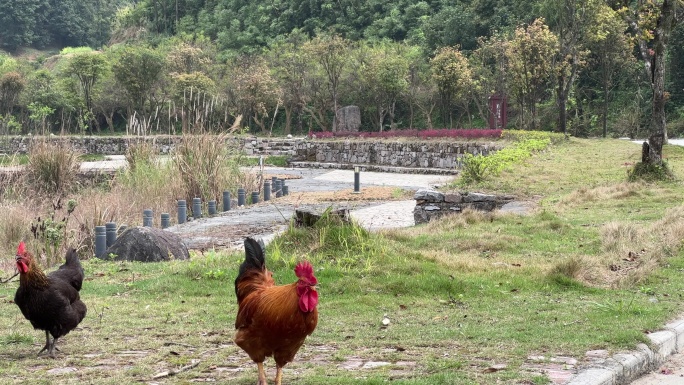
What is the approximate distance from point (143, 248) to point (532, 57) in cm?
2656

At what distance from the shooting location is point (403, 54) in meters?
44.7

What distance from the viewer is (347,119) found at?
146 feet

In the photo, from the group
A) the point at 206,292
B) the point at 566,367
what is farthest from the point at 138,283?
the point at 566,367

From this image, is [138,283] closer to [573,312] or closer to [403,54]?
[573,312]

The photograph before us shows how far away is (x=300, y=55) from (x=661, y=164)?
2971 centimetres

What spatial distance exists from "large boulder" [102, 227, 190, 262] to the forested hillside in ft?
66.0

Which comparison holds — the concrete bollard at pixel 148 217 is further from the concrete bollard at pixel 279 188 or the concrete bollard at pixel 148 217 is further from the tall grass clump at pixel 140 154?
the concrete bollard at pixel 279 188

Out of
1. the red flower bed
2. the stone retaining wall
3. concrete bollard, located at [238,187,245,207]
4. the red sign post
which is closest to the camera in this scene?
concrete bollard, located at [238,187,245,207]

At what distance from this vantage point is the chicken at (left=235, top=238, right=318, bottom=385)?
4715mm

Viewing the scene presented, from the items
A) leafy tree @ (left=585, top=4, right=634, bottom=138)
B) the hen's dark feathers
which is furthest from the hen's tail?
leafy tree @ (left=585, top=4, right=634, bottom=138)

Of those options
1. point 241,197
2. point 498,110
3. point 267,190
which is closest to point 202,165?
point 241,197

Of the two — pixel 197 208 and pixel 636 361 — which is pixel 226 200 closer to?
pixel 197 208

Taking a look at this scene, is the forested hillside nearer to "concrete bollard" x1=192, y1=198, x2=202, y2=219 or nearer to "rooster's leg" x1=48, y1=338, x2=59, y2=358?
"concrete bollard" x1=192, y1=198, x2=202, y2=219

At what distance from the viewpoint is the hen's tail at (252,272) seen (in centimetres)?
528
